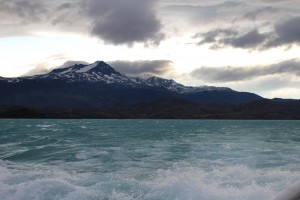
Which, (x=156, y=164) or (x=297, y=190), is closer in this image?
(x=297, y=190)

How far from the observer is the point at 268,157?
23609 millimetres

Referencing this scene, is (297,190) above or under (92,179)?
above

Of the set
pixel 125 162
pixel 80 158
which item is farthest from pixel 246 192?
pixel 80 158

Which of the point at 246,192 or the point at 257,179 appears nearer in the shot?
the point at 246,192

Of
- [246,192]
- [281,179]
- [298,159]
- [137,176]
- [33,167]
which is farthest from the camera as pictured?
[298,159]

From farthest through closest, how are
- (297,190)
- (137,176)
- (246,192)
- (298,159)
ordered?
1. (298,159)
2. (137,176)
3. (246,192)
4. (297,190)

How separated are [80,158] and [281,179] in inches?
489

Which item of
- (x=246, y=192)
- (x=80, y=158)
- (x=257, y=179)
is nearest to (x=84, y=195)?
(x=246, y=192)

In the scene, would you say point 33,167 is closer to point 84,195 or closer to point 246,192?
point 84,195

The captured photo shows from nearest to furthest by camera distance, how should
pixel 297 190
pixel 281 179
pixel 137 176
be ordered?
pixel 297 190 < pixel 281 179 < pixel 137 176

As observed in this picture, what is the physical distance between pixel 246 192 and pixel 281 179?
3.30m

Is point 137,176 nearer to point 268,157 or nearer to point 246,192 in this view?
point 246,192

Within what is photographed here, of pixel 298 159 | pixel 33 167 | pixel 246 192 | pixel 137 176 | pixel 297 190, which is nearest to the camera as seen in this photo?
pixel 297 190

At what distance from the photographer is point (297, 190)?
2.37 metres
